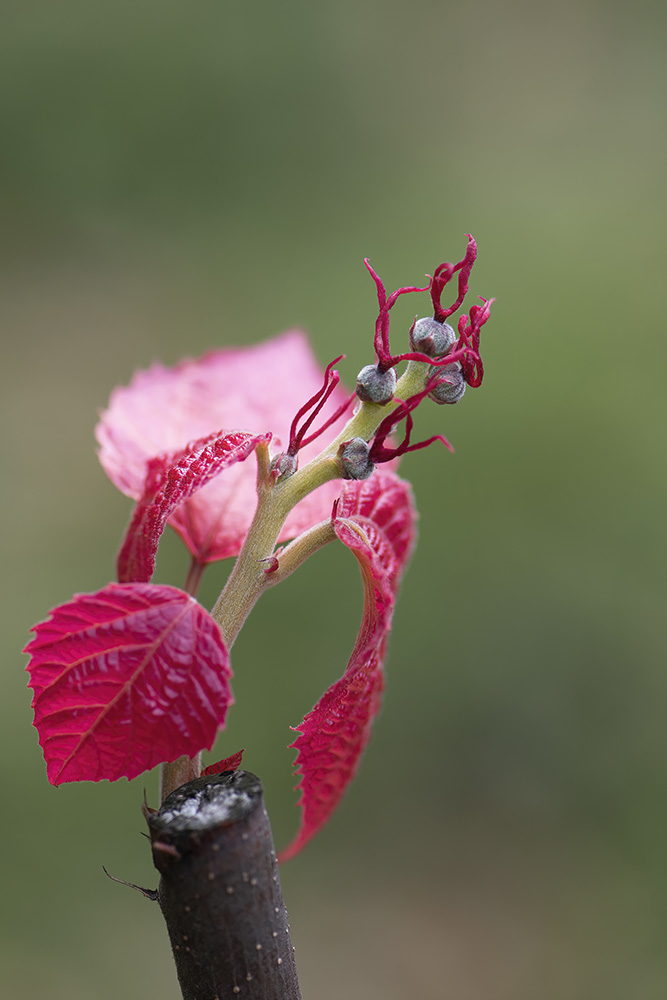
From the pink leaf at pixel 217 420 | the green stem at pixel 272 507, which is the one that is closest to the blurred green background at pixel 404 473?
the pink leaf at pixel 217 420

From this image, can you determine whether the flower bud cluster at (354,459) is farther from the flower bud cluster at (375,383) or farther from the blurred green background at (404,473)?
the blurred green background at (404,473)

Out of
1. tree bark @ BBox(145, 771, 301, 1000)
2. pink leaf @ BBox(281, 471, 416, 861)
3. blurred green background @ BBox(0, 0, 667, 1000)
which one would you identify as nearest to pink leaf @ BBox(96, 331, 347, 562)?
pink leaf @ BBox(281, 471, 416, 861)

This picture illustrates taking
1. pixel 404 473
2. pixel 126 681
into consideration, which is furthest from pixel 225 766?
pixel 404 473

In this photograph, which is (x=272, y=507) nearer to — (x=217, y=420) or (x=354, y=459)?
(x=354, y=459)

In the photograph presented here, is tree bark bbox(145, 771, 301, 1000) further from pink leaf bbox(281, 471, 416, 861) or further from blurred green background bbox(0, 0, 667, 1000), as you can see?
blurred green background bbox(0, 0, 667, 1000)

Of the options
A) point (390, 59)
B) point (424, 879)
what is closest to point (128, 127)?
point (390, 59)
